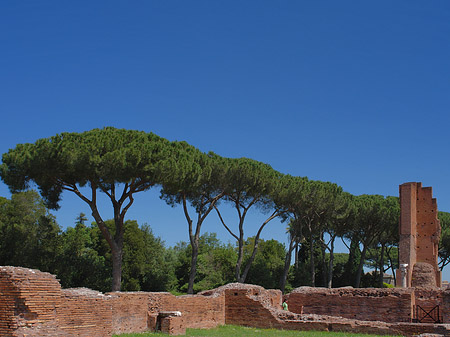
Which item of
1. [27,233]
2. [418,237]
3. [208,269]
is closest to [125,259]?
[27,233]

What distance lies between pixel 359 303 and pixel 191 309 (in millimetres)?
7064

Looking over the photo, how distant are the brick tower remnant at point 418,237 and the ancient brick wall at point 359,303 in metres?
10.4

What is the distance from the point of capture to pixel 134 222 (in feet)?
101

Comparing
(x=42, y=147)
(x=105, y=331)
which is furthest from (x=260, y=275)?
(x=105, y=331)

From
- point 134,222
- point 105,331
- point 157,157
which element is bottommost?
point 105,331

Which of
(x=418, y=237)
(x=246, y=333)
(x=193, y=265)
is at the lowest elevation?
(x=246, y=333)

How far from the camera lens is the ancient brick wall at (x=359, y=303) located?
19969 mm

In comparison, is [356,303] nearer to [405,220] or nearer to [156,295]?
[156,295]

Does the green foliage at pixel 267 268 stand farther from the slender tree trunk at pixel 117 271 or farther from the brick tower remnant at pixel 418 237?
the slender tree trunk at pixel 117 271

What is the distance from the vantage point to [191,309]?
58.4 ft

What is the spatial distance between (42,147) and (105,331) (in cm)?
1219

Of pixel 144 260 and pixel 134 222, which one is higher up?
pixel 134 222

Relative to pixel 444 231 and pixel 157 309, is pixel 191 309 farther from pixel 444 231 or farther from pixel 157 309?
pixel 444 231

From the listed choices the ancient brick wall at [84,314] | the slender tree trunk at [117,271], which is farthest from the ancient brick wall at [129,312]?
the slender tree trunk at [117,271]
